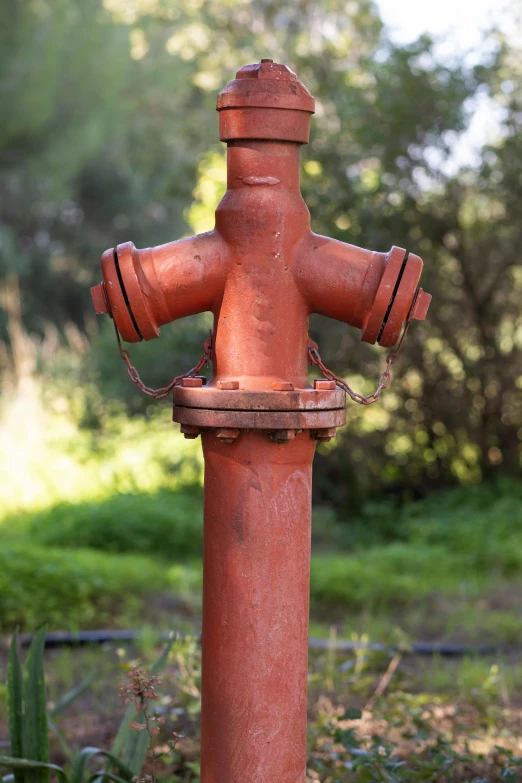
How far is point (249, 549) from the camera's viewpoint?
199 centimetres

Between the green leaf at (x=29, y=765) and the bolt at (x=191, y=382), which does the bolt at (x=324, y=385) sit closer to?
the bolt at (x=191, y=382)

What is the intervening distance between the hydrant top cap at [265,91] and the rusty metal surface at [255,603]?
27.4 inches

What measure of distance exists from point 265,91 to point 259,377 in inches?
23.5

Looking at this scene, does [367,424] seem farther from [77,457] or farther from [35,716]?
[35,716]

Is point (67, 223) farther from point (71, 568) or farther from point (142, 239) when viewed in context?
point (71, 568)

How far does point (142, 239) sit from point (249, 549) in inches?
667

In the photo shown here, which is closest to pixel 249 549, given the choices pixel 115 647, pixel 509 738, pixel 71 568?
pixel 509 738

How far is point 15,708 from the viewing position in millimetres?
2514

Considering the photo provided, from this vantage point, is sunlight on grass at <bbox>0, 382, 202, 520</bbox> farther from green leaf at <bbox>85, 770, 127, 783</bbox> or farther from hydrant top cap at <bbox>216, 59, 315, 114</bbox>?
hydrant top cap at <bbox>216, 59, 315, 114</bbox>

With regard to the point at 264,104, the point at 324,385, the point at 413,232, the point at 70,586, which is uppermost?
the point at 413,232

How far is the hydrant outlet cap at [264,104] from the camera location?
197cm

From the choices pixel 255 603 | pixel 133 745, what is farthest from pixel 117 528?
pixel 255 603

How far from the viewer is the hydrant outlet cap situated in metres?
1.97

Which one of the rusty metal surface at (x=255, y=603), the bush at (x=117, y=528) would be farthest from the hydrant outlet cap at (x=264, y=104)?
the bush at (x=117, y=528)
